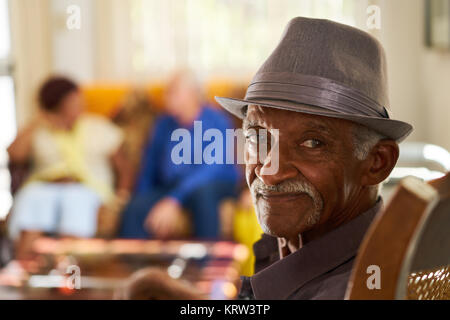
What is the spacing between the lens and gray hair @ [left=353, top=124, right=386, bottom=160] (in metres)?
0.68

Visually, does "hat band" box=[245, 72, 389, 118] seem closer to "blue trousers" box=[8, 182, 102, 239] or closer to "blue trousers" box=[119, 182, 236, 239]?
"blue trousers" box=[119, 182, 236, 239]

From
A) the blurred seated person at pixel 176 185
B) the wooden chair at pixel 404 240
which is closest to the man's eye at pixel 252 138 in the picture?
the wooden chair at pixel 404 240

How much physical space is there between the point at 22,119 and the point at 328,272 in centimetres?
349

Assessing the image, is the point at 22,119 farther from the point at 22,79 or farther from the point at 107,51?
the point at 107,51

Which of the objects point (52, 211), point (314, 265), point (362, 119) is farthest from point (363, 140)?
point (52, 211)

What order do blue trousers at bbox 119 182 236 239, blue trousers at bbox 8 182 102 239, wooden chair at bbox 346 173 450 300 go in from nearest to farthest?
wooden chair at bbox 346 173 450 300
blue trousers at bbox 119 182 236 239
blue trousers at bbox 8 182 102 239

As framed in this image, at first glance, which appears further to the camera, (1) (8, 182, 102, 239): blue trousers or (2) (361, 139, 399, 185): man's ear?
(1) (8, 182, 102, 239): blue trousers

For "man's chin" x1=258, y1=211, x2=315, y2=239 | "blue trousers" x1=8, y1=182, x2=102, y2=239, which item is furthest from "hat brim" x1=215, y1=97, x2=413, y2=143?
"blue trousers" x1=8, y1=182, x2=102, y2=239

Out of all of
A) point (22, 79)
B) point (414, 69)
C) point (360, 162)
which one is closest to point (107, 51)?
point (22, 79)

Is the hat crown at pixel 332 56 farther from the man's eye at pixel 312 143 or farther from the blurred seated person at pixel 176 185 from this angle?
the blurred seated person at pixel 176 185

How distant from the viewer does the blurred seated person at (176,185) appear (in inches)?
116

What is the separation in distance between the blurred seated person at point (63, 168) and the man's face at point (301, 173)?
2469 mm

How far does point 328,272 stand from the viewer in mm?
698

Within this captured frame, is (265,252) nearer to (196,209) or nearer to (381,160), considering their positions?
(381,160)
